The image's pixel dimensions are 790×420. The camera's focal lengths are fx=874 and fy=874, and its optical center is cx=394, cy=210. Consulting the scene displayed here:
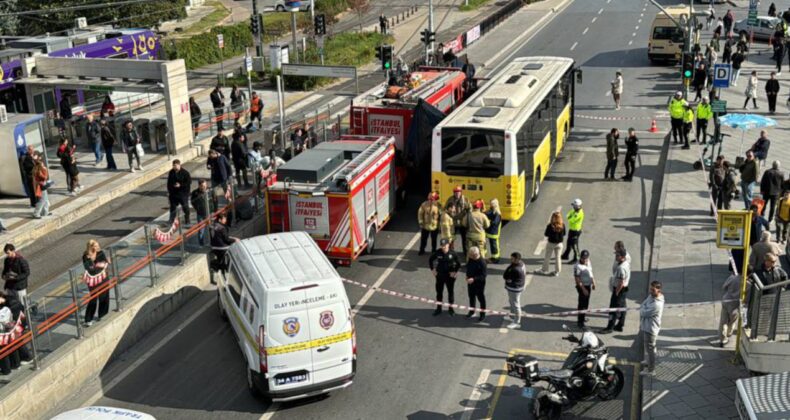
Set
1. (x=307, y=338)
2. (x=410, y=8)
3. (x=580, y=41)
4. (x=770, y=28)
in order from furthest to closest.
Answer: (x=410, y=8) < (x=580, y=41) < (x=770, y=28) < (x=307, y=338)

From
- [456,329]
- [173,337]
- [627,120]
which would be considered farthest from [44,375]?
[627,120]

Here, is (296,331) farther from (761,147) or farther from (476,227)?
(761,147)

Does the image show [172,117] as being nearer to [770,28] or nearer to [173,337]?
[173,337]

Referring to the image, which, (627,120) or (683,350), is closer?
(683,350)

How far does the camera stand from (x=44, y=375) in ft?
45.6

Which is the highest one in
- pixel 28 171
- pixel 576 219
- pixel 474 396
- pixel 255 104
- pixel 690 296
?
pixel 28 171

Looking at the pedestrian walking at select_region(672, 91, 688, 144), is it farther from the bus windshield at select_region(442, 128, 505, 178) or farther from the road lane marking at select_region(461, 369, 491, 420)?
the road lane marking at select_region(461, 369, 491, 420)

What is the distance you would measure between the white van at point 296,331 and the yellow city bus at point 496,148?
742cm

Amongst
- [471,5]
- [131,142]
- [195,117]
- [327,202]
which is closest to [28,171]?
[131,142]

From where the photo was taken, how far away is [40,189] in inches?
883

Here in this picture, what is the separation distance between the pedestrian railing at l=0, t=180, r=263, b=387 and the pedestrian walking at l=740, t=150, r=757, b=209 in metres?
12.9

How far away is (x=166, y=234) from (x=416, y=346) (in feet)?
18.8

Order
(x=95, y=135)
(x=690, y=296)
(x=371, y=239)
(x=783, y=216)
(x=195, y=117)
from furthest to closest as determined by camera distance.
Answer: (x=195, y=117) < (x=95, y=135) < (x=371, y=239) < (x=783, y=216) < (x=690, y=296)

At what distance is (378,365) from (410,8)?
57.1m
